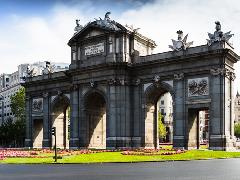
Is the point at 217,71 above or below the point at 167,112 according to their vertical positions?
above

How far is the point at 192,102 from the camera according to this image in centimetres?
6297

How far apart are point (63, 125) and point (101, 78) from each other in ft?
63.9

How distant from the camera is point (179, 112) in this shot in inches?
2520

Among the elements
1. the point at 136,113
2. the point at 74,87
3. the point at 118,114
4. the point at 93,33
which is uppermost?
the point at 93,33

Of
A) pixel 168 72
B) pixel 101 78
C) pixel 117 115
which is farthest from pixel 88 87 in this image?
pixel 168 72

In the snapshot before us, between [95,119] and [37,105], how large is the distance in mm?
15755

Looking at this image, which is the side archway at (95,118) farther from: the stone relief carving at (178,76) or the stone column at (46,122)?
the stone relief carving at (178,76)

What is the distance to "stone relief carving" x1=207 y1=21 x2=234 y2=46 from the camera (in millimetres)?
60125

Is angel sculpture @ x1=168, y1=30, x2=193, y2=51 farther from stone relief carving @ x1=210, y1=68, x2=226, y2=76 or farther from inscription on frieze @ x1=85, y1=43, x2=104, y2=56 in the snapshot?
inscription on frieze @ x1=85, y1=43, x2=104, y2=56

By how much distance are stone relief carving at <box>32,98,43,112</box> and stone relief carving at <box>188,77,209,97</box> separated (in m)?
34.7

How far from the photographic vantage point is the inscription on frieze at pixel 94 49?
72562 millimetres

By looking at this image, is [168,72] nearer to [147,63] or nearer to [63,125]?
[147,63]

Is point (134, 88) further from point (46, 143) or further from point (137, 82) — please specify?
point (46, 143)

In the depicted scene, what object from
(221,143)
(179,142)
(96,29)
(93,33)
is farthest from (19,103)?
(221,143)
